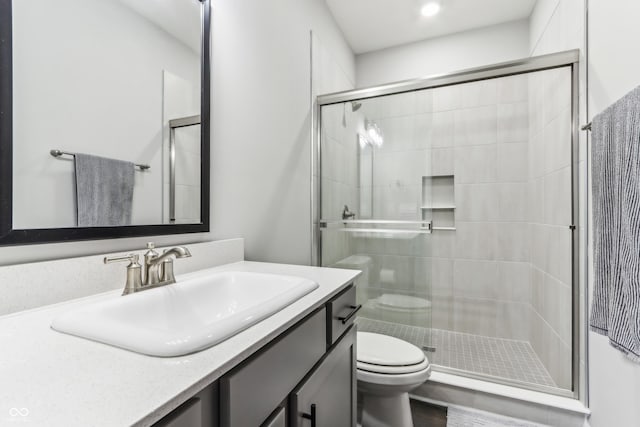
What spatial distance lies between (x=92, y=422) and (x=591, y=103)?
1.95 meters

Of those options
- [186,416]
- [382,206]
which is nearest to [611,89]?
[382,206]

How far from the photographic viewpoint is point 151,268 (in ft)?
2.79

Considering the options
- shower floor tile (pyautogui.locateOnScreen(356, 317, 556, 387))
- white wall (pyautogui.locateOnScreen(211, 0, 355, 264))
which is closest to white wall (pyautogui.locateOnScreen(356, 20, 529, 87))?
white wall (pyautogui.locateOnScreen(211, 0, 355, 264))

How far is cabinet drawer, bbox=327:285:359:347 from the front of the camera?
2.84 ft

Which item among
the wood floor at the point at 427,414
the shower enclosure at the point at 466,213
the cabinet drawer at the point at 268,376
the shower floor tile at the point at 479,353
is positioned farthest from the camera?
the shower floor tile at the point at 479,353

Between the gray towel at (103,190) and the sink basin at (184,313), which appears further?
the gray towel at (103,190)

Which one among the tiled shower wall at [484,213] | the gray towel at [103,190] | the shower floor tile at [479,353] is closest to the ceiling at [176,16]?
the gray towel at [103,190]

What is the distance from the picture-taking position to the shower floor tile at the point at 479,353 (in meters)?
1.77

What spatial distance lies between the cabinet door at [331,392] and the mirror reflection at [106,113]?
696 millimetres

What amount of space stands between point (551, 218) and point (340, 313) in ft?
5.36

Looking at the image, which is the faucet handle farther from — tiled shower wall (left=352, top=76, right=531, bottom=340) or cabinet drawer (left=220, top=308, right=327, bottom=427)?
tiled shower wall (left=352, top=76, right=531, bottom=340)

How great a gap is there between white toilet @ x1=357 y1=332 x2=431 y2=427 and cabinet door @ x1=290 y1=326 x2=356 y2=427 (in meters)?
0.27

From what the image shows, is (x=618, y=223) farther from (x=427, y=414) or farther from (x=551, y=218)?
(x=427, y=414)

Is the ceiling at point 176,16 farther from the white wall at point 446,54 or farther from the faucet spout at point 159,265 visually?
the white wall at point 446,54
